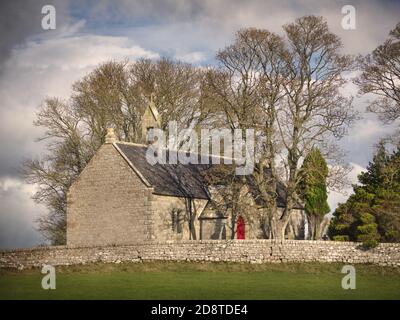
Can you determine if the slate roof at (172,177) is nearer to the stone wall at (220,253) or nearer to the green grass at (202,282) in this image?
the stone wall at (220,253)

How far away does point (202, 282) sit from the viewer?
35.2 meters

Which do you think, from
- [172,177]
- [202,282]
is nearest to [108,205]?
[172,177]

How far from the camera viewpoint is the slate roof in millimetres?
50562

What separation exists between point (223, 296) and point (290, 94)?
1923cm

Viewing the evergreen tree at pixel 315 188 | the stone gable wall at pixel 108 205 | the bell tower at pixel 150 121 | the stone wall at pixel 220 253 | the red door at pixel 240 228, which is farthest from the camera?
the bell tower at pixel 150 121

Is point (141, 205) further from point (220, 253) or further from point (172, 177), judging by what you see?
point (220, 253)

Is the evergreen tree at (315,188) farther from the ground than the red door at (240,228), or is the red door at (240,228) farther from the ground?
the evergreen tree at (315,188)

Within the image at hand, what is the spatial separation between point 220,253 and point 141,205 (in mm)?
8267

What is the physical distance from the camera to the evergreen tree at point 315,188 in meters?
46.6

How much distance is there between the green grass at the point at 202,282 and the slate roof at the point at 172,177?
29.3 ft

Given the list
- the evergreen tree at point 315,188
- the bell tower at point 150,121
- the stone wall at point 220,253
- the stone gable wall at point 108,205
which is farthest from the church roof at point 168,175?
the evergreen tree at point 315,188
